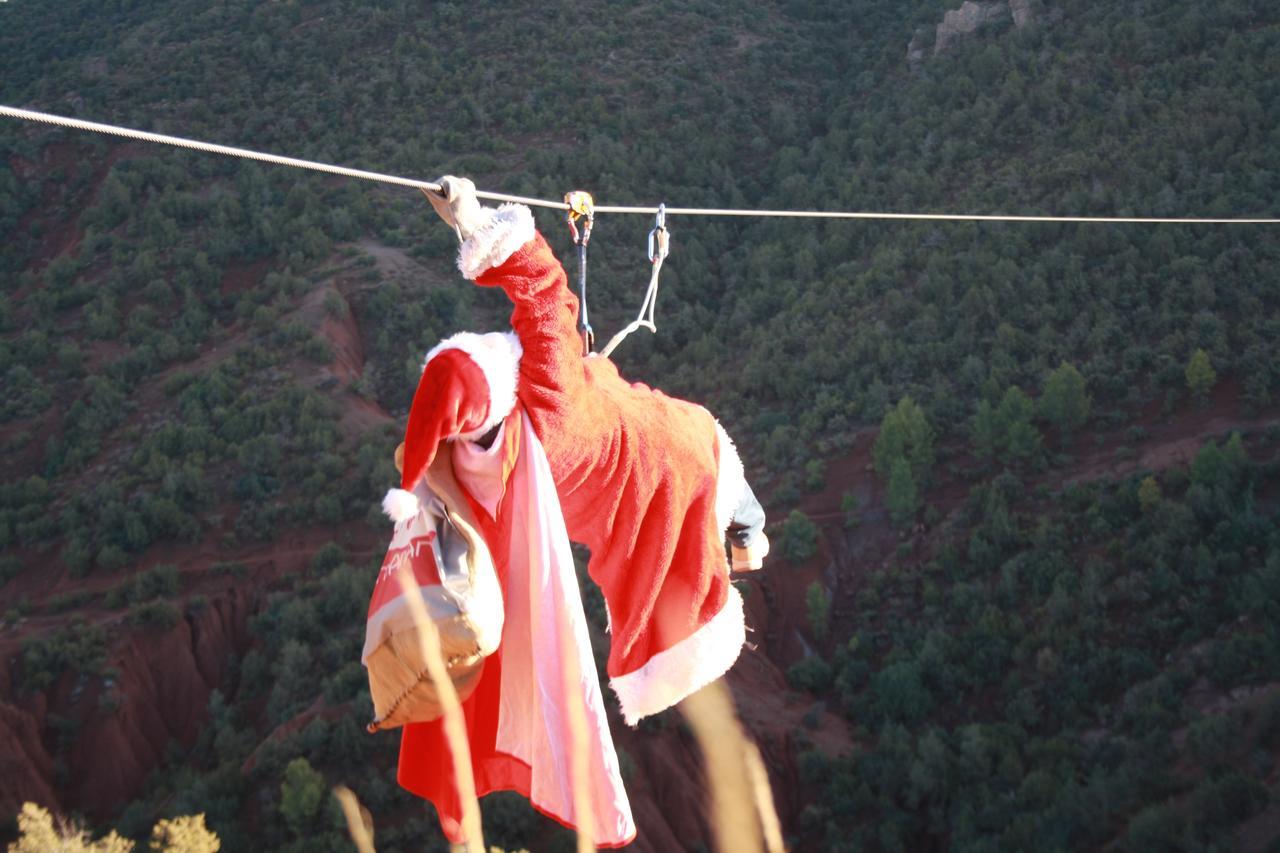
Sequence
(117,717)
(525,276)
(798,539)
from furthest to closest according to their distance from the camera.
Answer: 1. (798,539)
2. (117,717)
3. (525,276)

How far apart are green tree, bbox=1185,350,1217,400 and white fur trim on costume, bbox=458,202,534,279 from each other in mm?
15305

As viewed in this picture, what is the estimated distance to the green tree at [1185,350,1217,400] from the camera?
17125 mm

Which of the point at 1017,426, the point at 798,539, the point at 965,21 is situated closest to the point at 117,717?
the point at 798,539

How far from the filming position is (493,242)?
135 inches

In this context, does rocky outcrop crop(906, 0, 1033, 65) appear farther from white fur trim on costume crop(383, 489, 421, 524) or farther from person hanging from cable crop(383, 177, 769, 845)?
white fur trim on costume crop(383, 489, 421, 524)

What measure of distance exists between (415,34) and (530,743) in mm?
29603

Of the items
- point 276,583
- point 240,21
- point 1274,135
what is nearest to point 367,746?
point 276,583

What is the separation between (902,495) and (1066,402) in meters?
2.37

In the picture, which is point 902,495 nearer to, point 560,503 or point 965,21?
point 560,503

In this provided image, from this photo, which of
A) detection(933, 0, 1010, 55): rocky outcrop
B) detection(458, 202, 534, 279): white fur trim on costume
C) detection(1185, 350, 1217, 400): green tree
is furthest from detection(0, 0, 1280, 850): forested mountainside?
detection(458, 202, 534, 279): white fur trim on costume

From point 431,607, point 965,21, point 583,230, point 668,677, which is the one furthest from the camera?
point 965,21

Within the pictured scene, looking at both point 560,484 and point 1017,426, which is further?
point 1017,426

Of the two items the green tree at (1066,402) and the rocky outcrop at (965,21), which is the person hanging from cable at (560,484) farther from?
the rocky outcrop at (965,21)

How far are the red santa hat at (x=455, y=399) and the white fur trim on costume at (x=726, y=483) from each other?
1.15 meters
